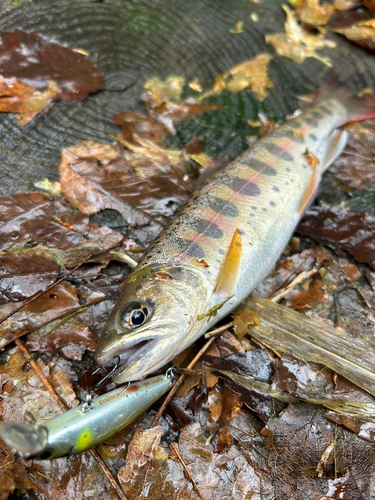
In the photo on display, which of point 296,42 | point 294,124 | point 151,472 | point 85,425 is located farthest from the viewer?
point 296,42

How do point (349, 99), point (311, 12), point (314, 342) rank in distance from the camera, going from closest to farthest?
point (314, 342), point (349, 99), point (311, 12)

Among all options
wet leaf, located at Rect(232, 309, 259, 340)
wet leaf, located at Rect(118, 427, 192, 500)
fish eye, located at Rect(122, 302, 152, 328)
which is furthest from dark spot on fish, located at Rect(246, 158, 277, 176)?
wet leaf, located at Rect(118, 427, 192, 500)

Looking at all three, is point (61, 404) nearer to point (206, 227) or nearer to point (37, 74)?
point (206, 227)

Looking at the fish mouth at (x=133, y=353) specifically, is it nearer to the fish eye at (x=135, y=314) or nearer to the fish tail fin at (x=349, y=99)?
the fish eye at (x=135, y=314)

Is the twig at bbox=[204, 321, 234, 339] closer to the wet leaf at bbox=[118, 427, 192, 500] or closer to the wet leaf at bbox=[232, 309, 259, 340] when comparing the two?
the wet leaf at bbox=[232, 309, 259, 340]

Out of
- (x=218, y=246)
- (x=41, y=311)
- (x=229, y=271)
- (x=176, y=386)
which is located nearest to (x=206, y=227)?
(x=218, y=246)

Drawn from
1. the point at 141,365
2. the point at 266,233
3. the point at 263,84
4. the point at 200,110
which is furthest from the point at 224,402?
the point at 263,84
